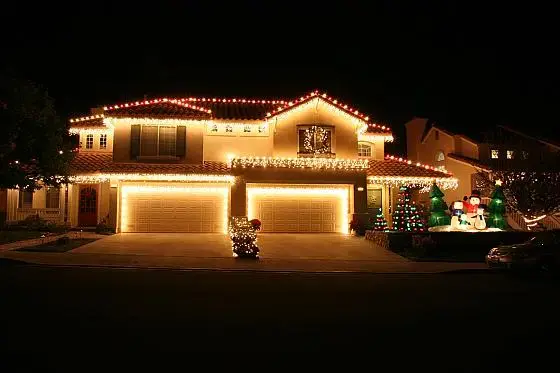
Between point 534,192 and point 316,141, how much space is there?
11.3 metres

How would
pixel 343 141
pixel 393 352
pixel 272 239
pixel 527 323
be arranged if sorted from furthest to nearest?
1. pixel 343 141
2. pixel 272 239
3. pixel 527 323
4. pixel 393 352

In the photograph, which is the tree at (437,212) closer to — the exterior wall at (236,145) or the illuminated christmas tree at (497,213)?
the illuminated christmas tree at (497,213)

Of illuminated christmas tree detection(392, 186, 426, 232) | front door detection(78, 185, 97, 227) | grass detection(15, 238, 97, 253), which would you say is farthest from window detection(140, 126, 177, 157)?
illuminated christmas tree detection(392, 186, 426, 232)

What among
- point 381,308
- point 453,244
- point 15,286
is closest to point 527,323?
point 381,308

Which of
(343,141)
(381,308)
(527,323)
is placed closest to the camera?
(527,323)

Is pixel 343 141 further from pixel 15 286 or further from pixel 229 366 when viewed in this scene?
pixel 229 366

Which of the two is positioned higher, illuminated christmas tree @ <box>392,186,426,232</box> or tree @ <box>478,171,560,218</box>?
tree @ <box>478,171,560,218</box>

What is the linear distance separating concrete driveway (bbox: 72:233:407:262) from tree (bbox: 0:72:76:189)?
3.97 m

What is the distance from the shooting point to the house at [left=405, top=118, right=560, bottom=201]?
93.3 ft

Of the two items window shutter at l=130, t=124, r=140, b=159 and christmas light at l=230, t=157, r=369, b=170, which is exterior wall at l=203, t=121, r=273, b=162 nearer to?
christmas light at l=230, t=157, r=369, b=170

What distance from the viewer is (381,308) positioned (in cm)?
949

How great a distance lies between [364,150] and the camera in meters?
30.8

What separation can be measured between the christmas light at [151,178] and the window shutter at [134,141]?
63.4 inches

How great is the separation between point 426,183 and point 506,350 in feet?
72.0
